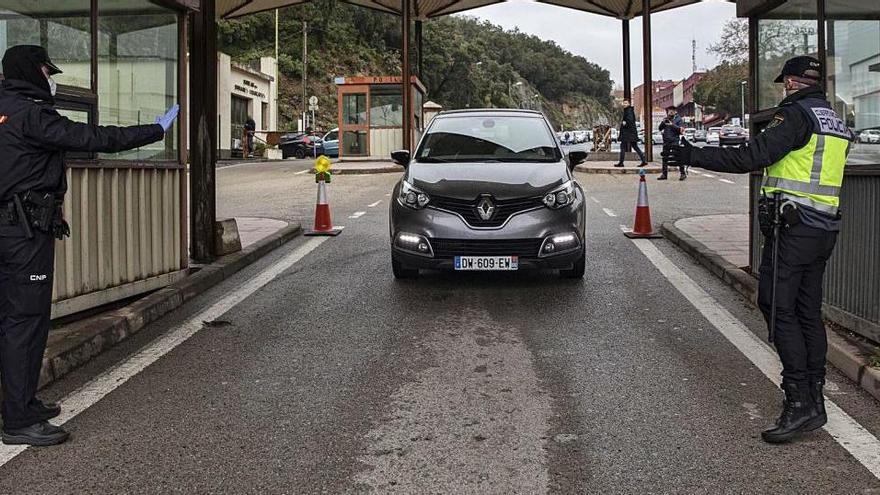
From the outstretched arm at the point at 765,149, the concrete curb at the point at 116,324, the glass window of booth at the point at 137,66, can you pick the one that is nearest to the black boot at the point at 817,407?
the outstretched arm at the point at 765,149

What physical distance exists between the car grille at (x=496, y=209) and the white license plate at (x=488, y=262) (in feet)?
0.94

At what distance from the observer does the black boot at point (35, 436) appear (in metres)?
4.08

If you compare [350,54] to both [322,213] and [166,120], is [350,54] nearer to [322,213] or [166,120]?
[322,213]

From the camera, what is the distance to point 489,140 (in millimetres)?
8898

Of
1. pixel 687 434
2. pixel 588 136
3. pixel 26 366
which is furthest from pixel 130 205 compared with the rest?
pixel 588 136

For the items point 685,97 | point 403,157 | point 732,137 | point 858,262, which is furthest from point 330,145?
point 685,97

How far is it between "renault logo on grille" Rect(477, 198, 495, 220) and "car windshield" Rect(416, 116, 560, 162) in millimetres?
1119

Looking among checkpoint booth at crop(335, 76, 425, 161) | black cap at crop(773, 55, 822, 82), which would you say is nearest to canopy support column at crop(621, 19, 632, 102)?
checkpoint booth at crop(335, 76, 425, 161)

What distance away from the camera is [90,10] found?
263 inches

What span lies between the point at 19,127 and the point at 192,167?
5.21m

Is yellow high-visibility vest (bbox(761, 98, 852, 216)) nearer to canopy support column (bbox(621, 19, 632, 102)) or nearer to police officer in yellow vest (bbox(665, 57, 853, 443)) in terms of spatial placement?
police officer in yellow vest (bbox(665, 57, 853, 443))

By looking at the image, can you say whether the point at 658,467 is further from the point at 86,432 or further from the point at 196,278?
the point at 196,278

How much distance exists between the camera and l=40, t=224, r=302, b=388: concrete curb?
5.27m

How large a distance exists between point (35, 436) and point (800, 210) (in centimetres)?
383
